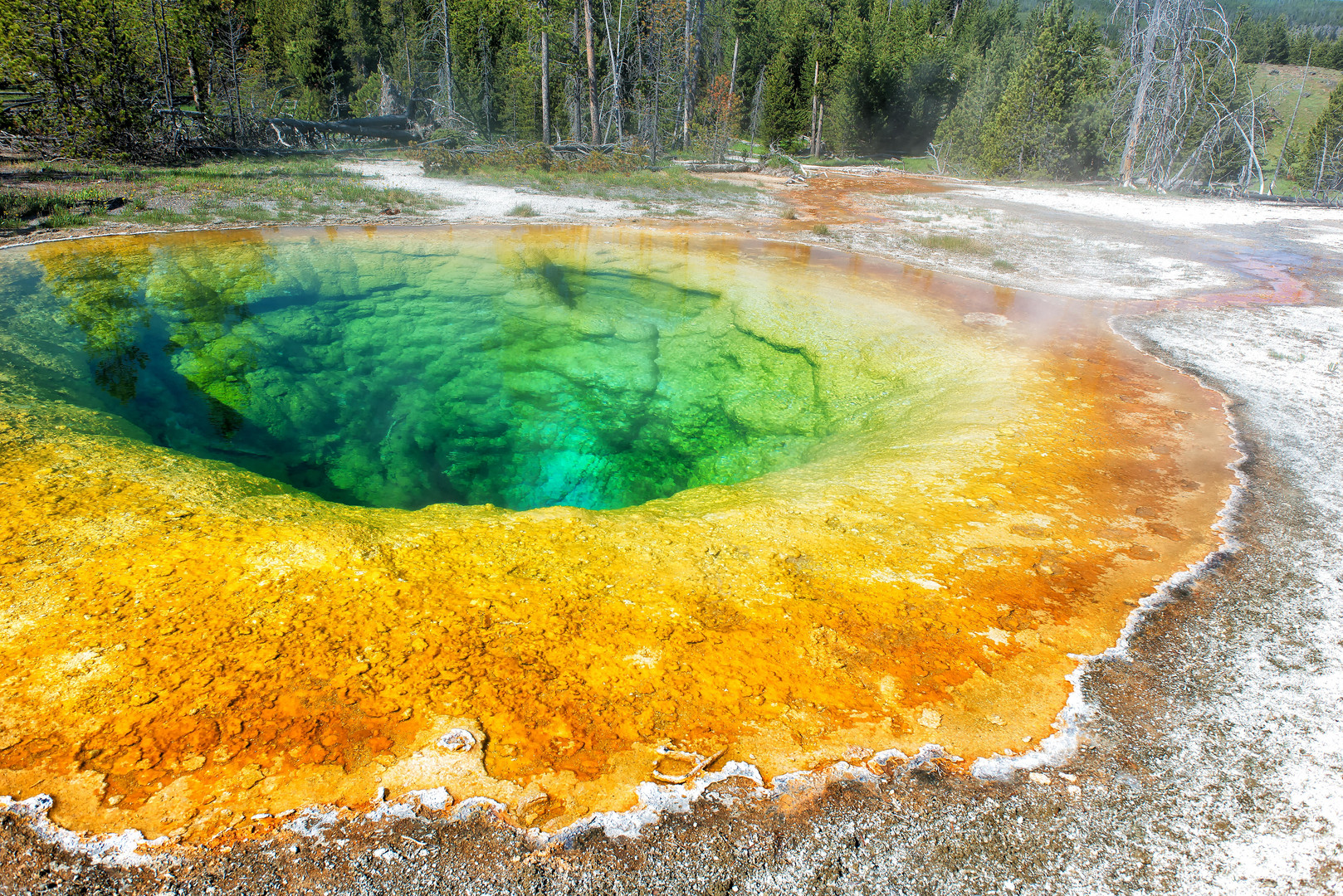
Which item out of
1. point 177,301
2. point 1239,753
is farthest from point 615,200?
point 1239,753

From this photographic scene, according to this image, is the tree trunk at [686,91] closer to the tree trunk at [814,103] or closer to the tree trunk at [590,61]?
the tree trunk at [590,61]

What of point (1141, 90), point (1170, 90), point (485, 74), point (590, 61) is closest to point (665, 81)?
point (485, 74)

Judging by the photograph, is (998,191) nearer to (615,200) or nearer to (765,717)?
(615,200)

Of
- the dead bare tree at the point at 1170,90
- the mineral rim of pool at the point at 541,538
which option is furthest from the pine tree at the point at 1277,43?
the mineral rim of pool at the point at 541,538

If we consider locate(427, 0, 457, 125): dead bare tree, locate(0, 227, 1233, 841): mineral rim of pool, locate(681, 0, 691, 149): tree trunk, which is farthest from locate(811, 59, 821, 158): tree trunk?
locate(0, 227, 1233, 841): mineral rim of pool

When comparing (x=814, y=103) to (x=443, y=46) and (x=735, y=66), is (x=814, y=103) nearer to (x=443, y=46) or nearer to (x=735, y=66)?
(x=735, y=66)
